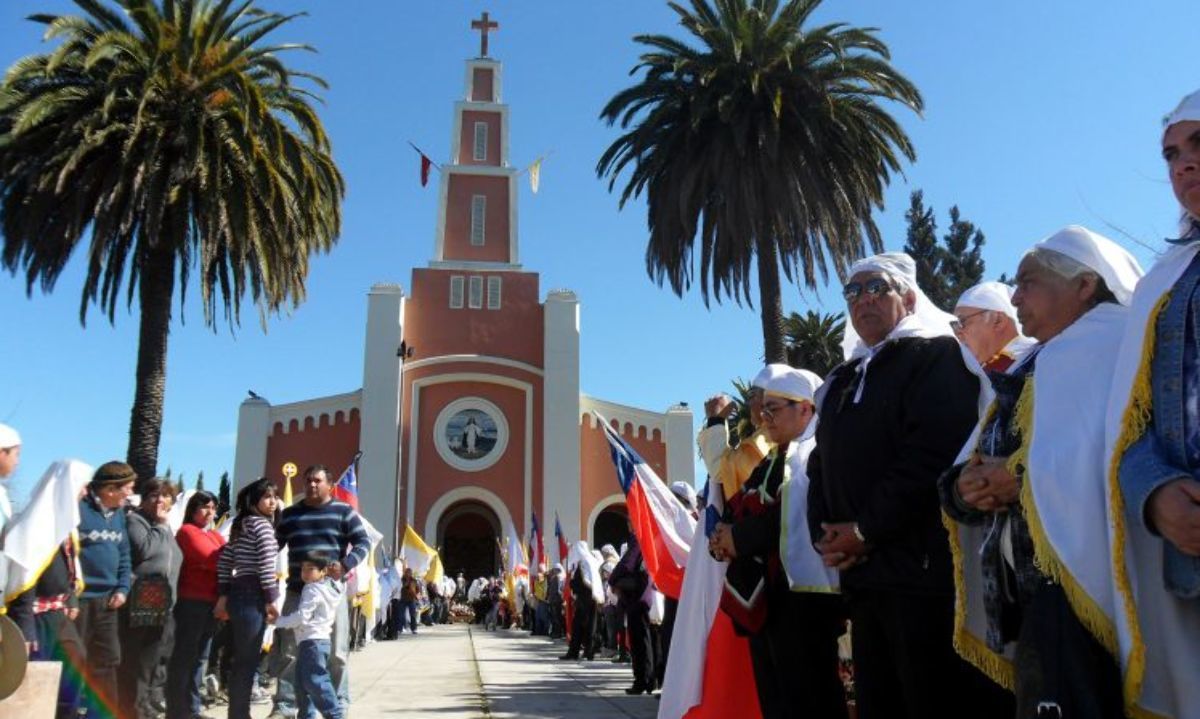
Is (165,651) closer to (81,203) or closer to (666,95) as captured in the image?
(81,203)

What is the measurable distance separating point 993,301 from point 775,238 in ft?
41.2

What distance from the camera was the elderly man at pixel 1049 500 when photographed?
2.11 metres

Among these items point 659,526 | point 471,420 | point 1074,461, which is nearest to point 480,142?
point 471,420

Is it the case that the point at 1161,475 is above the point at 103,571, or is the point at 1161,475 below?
below

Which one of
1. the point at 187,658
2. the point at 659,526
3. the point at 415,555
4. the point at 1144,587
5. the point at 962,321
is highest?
the point at 415,555

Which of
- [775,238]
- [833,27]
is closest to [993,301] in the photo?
[775,238]

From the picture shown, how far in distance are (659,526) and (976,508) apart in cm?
Result: 542

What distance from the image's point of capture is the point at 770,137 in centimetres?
1631

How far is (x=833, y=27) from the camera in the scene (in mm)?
16672

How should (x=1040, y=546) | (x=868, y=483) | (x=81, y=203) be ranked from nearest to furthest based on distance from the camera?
(x=1040, y=546) → (x=868, y=483) → (x=81, y=203)

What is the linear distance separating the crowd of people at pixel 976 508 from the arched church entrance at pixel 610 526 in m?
30.0

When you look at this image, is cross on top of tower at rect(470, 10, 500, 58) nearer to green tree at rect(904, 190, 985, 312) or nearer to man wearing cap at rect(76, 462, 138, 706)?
green tree at rect(904, 190, 985, 312)

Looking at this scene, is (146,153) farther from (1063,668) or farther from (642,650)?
(1063,668)

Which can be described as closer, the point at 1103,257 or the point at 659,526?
the point at 1103,257
